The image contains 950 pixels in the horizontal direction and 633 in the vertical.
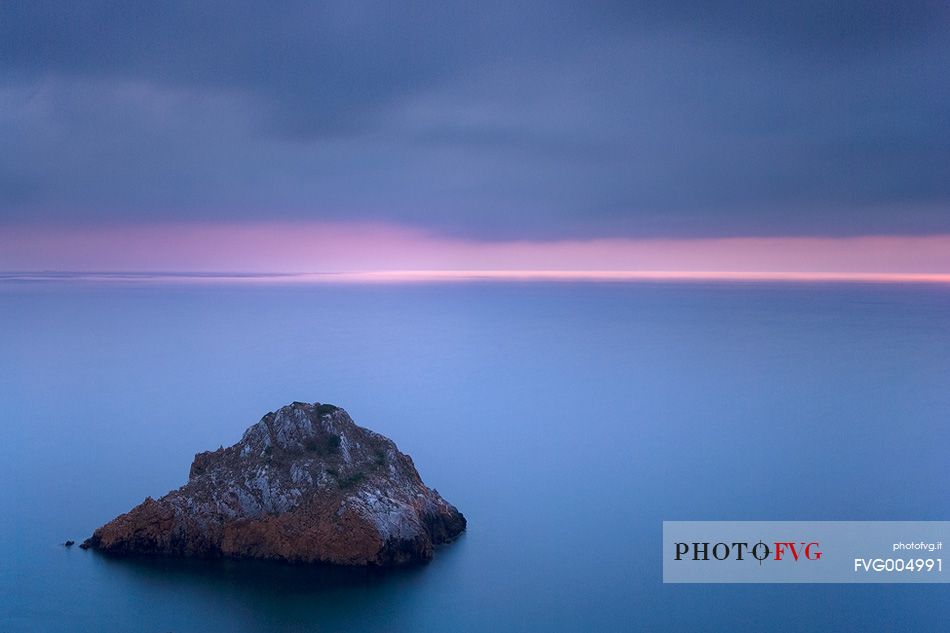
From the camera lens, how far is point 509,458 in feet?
199

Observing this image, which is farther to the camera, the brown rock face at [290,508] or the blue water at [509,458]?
the brown rock face at [290,508]

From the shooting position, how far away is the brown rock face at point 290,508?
3659cm

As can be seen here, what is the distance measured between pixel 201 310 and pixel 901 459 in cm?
16199

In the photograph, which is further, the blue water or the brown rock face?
the brown rock face

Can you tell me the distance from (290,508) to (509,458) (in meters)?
25.7

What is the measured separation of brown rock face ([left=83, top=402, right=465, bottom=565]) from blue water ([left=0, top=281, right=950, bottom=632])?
98 cm

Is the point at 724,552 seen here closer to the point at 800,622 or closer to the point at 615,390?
the point at 800,622

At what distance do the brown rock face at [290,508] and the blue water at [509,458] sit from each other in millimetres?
976

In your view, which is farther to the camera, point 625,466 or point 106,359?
point 106,359

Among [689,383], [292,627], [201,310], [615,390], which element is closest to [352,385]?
[615,390]

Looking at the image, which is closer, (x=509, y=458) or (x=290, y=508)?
(x=290, y=508)

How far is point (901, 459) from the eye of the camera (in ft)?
205

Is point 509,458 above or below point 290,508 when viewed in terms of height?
above

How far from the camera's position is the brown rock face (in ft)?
120
